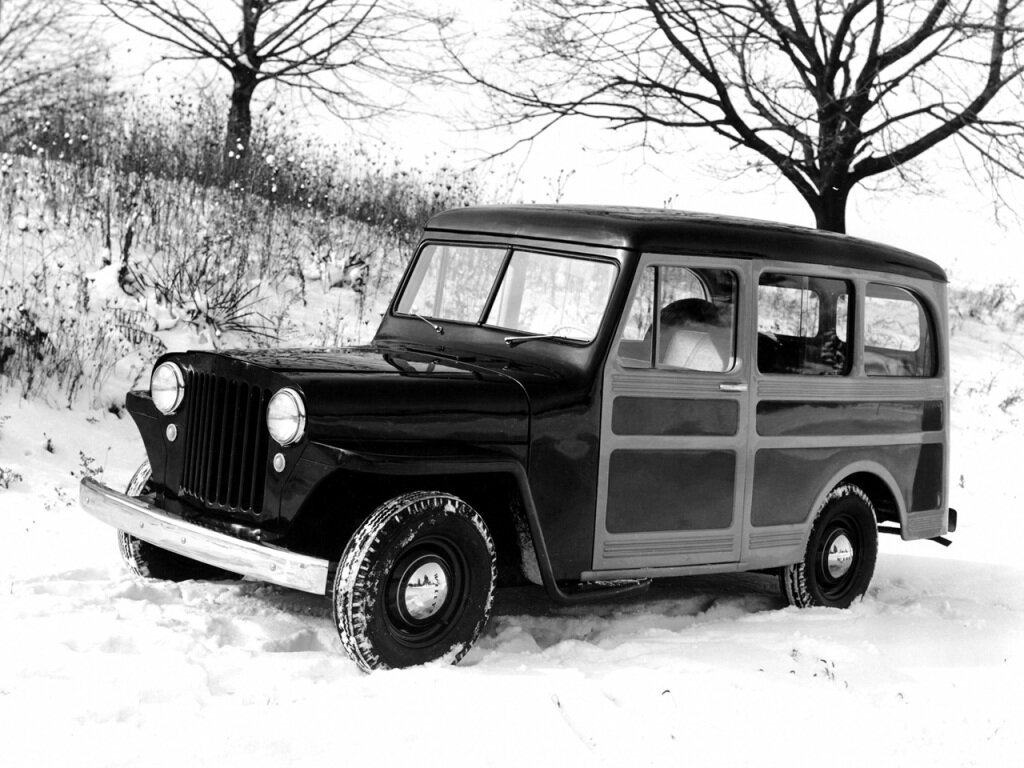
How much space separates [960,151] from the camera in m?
17.1

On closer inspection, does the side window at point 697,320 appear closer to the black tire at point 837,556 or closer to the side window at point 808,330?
the side window at point 808,330

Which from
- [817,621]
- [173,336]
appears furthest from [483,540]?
[173,336]

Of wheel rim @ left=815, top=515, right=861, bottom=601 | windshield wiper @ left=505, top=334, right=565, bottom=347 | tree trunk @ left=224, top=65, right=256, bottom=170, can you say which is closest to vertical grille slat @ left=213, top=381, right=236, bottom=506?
windshield wiper @ left=505, top=334, right=565, bottom=347

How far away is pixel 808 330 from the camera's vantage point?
6543 millimetres

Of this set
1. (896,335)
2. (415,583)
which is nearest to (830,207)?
(896,335)

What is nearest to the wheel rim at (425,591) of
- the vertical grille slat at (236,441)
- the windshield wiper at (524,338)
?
the vertical grille slat at (236,441)

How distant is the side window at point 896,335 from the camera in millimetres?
6703

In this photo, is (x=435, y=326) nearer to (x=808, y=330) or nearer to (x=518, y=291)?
(x=518, y=291)

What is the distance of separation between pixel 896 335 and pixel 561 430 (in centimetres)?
262

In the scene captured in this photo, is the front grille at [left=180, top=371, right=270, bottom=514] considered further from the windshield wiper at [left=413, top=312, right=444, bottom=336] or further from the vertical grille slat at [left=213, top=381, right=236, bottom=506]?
the windshield wiper at [left=413, top=312, right=444, bottom=336]

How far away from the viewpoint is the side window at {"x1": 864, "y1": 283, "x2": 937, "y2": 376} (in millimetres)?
6703

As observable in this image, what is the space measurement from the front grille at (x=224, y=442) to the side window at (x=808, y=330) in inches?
101

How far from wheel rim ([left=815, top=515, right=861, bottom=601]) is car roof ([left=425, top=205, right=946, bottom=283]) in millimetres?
1405

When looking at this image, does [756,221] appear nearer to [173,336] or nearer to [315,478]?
[315,478]
